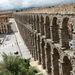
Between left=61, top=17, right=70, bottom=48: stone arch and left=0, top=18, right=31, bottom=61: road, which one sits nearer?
left=61, top=17, right=70, bottom=48: stone arch

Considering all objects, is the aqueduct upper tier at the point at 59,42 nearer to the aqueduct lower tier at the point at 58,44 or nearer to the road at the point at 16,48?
the aqueduct lower tier at the point at 58,44

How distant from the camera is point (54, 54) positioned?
106 ft

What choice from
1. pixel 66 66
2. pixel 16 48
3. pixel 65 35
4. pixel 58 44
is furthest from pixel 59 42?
pixel 16 48

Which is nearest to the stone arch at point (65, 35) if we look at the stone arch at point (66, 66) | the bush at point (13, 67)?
the stone arch at point (66, 66)

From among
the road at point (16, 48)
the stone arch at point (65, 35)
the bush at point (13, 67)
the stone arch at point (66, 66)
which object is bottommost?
the road at point (16, 48)

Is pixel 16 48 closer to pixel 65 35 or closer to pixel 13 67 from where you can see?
pixel 13 67

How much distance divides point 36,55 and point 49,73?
34.9 ft

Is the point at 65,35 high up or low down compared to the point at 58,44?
up

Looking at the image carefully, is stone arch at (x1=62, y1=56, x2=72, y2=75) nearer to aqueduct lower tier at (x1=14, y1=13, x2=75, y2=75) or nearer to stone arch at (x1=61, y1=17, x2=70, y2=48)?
aqueduct lower tier at (x1=14, y1=13, x2=75, y2=75)

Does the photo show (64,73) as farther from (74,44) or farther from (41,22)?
(41,22)

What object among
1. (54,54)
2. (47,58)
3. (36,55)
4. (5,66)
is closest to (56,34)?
(54,54)

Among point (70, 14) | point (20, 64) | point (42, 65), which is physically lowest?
point (42, 65)

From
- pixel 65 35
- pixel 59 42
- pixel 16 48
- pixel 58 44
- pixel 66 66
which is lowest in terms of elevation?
pixel 16 48

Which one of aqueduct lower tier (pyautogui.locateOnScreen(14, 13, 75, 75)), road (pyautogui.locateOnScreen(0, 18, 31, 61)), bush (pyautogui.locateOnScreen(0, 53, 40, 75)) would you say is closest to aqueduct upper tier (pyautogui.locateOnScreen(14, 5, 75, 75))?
aqueduct lower tier (pyautogui.locateOnScreen(14, 13, 75, 75))
